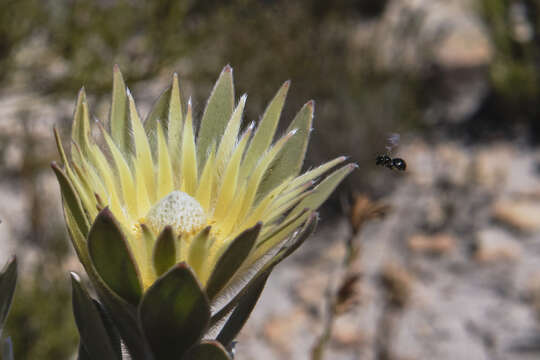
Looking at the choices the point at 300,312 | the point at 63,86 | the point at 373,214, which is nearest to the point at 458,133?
the point at 300,312

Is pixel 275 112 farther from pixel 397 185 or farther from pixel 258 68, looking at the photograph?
pixel 258 68

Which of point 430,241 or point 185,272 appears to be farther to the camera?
point 430,241

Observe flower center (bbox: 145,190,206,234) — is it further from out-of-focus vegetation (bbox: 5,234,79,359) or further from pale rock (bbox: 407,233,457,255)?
pale rock (bbox: 407,233,457,255)

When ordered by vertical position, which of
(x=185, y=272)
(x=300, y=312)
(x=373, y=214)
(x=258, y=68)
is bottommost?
(x=300, y=312)

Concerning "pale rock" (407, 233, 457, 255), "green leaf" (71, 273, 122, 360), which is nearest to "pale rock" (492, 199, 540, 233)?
"pale rock" (407, 233, 457, 255)

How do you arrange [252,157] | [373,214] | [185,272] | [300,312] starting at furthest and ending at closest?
[300,312] → [373,214] → [252,157] → [185,272]

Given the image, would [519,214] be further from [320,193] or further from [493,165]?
[320,193]

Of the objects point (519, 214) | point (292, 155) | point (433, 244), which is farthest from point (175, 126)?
point (519, 214)
